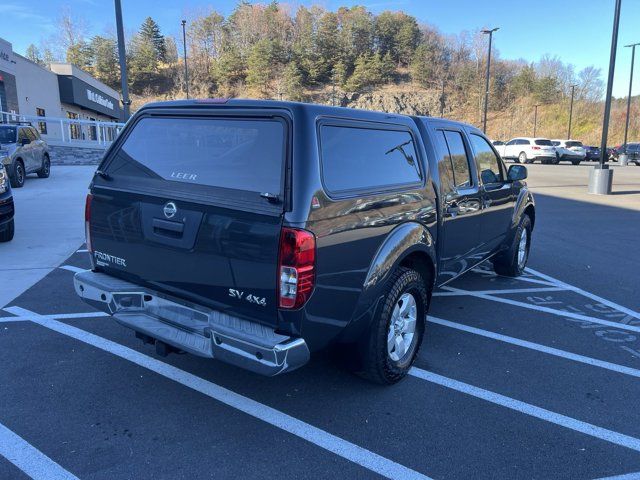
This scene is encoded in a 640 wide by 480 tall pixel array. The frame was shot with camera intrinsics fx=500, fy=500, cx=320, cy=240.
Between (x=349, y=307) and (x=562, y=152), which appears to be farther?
(x=562, y=152)

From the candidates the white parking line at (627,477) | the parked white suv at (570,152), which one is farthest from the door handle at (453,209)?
the parked white suv at (570,152)

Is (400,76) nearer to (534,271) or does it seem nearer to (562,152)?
(562,152)

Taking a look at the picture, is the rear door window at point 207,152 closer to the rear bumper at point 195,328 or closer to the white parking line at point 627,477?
the rear bumper at point 195,328

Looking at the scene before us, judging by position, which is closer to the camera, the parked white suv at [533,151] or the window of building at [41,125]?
the window of building at [41,125]

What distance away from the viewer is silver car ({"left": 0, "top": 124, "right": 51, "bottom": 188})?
13234 millimetres

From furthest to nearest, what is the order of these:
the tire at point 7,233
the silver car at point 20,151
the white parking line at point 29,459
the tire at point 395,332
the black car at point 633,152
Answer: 1. the black car at point 633,152
2. the silver car at point 20,151
3. the tire at point 7,233
4. the tire at point 395,332
5. the white parking line at point 29,459

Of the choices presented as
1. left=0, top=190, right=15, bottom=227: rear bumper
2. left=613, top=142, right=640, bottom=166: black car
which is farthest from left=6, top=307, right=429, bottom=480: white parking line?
left=613, top=142, right=640, bottom=166: black car

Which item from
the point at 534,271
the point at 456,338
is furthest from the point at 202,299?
the point at 534,271

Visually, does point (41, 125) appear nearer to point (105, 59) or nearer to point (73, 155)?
point (73, 155)

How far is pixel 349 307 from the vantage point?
9.87 feet

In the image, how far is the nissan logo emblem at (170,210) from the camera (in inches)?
120

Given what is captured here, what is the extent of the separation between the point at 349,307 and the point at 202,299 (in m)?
0.89

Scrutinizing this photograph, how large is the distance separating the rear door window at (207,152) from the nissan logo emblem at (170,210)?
0.18 m

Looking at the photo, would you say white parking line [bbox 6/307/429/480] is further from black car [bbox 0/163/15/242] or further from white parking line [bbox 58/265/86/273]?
black car [bbox 0/163/15/242]
